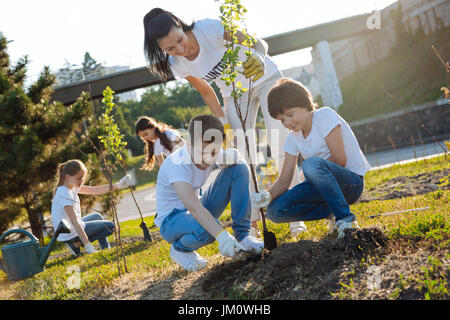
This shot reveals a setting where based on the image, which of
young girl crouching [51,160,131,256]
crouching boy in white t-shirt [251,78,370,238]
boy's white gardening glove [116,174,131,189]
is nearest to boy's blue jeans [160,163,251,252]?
crouching boy in white t-shirt [251,78,370,238]

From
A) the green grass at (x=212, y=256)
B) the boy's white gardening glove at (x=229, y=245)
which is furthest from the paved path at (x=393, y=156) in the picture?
the boy's white gardening glove at (x=229, y=245)

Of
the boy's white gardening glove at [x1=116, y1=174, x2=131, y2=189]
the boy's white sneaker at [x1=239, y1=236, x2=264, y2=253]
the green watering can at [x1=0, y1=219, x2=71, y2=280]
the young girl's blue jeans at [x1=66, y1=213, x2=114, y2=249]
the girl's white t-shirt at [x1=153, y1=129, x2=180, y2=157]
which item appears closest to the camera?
the boy's white sneaker at [x1=239, y1=236, x2=264, y2=253]

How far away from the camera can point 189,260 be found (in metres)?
2.96

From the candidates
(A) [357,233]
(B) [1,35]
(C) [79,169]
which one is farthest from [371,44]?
(A) [357,233]

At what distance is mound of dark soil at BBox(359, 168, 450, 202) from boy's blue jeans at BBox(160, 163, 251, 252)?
2.59 m

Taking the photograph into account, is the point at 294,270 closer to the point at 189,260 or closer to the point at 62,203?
the point at 189,260

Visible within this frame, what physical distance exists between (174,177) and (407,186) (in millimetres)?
3677

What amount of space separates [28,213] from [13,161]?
1397 mm

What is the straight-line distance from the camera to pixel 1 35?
8719 millimetres

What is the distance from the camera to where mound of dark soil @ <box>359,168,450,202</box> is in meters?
4.79

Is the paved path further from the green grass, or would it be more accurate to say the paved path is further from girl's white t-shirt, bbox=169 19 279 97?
girl's white t-shirt, bbox=169 19 279 97

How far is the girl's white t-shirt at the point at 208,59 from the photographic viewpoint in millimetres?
3428

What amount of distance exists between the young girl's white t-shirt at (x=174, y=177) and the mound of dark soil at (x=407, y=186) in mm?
2788
